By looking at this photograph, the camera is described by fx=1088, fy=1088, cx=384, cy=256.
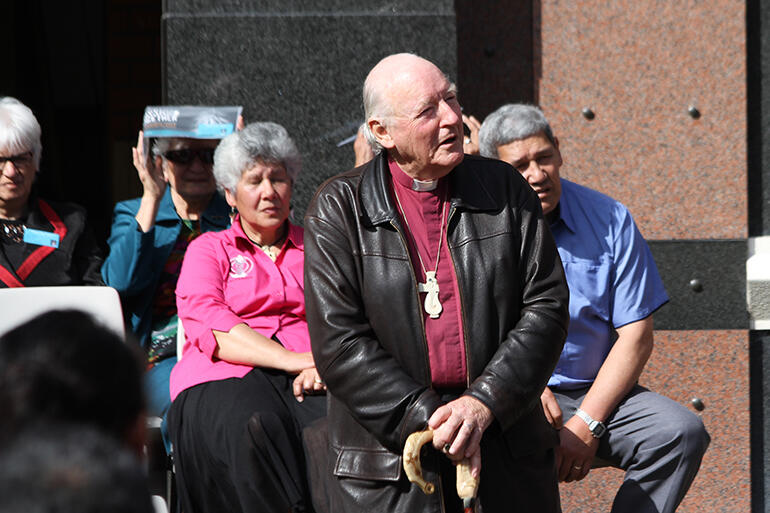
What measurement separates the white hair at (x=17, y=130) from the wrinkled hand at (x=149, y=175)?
0.42 meters

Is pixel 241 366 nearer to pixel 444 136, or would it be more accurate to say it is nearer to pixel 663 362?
pixel 444 136

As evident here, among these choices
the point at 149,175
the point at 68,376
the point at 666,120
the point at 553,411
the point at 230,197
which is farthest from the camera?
the point at 666,120

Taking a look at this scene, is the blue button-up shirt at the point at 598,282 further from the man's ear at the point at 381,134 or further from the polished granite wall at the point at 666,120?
the man's ear at the point at 381,134

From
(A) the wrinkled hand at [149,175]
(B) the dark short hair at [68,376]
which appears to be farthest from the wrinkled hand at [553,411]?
A: (B) the dark short hair at [68,376]

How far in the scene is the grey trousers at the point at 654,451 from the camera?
3.96 metres

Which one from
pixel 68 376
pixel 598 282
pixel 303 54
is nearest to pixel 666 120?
pixel 598 282

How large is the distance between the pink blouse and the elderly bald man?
84 centimetres

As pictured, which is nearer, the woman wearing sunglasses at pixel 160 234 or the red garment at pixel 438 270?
the red garment at pixel 438 270

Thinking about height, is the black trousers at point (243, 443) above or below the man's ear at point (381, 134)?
below

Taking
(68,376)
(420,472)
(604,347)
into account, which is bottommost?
(420,472)

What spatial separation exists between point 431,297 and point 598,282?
1.18 metres

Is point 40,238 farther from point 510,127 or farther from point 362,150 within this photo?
point 510,127

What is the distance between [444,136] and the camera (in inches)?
133

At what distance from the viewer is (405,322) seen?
128 inches
